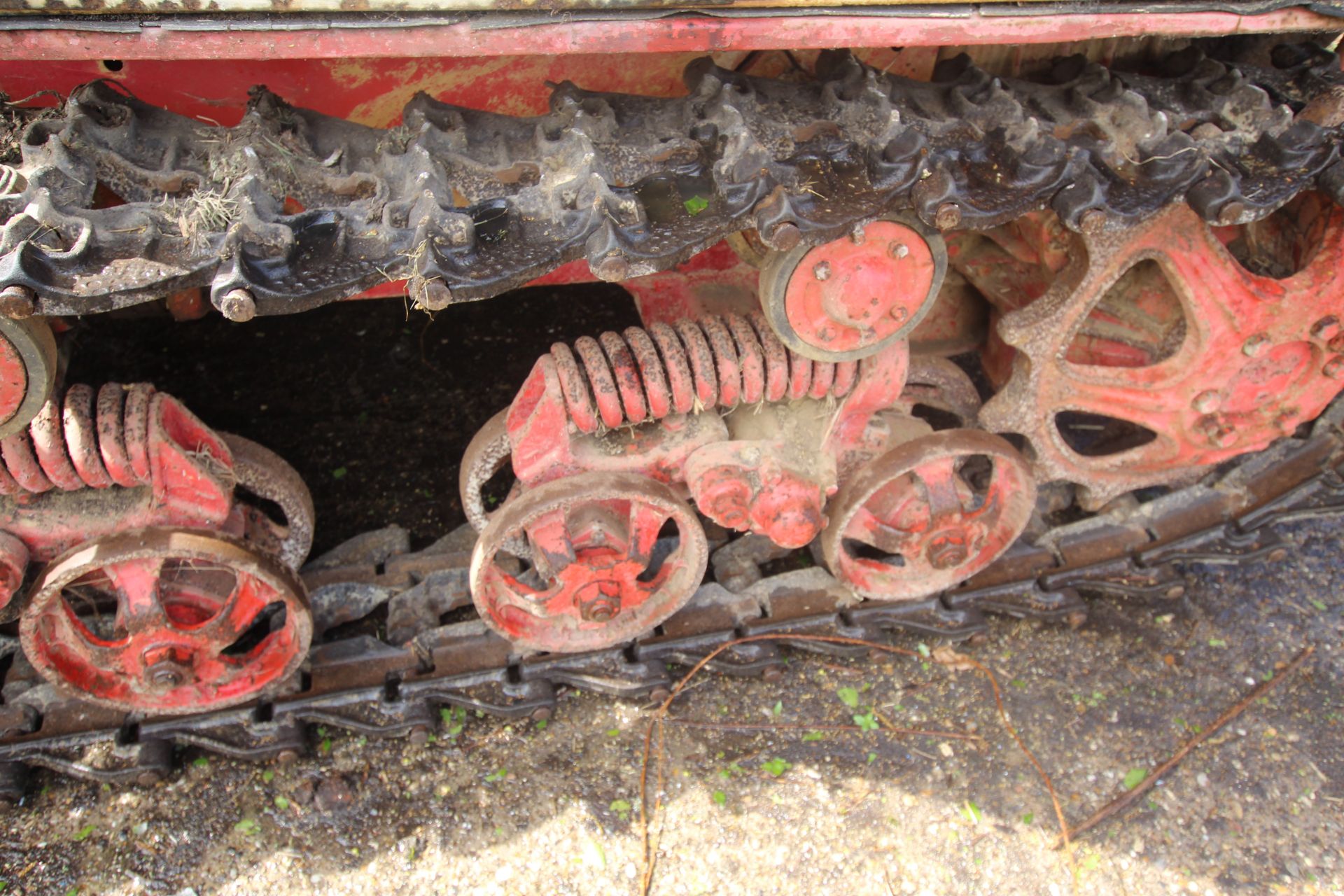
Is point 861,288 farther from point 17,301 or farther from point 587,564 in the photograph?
point 17,301

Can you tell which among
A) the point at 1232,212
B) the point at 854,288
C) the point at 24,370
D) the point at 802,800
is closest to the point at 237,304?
the point at 24,370

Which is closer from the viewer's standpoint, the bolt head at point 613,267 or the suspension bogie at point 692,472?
the bolt head at point 613,267

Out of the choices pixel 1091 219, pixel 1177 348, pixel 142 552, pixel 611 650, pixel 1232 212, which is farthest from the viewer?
pixel 611 650

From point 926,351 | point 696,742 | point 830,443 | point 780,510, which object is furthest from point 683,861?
point 926,351

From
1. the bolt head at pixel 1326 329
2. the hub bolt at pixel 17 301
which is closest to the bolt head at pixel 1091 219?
the bolt head at pixel 1326 329

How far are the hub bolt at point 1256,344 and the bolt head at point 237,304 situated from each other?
8.53ft

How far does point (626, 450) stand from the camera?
2809 millimetres

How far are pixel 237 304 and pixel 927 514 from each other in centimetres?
200

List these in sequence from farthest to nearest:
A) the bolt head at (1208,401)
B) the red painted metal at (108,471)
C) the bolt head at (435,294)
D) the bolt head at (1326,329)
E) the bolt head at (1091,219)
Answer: the bolt head at (1208,401) < the bolt head at (1326,329) < the red painted metal at (108,471) < the bolt head at (1091,219) < the bolt head at (435,294)

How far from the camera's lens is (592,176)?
209cm

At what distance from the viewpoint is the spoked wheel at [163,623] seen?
2592 mm

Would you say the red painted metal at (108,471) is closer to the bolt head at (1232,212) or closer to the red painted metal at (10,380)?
the red painted metal at (10,380)

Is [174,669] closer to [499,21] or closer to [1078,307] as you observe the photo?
[499,21]

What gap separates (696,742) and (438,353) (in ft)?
6.39
